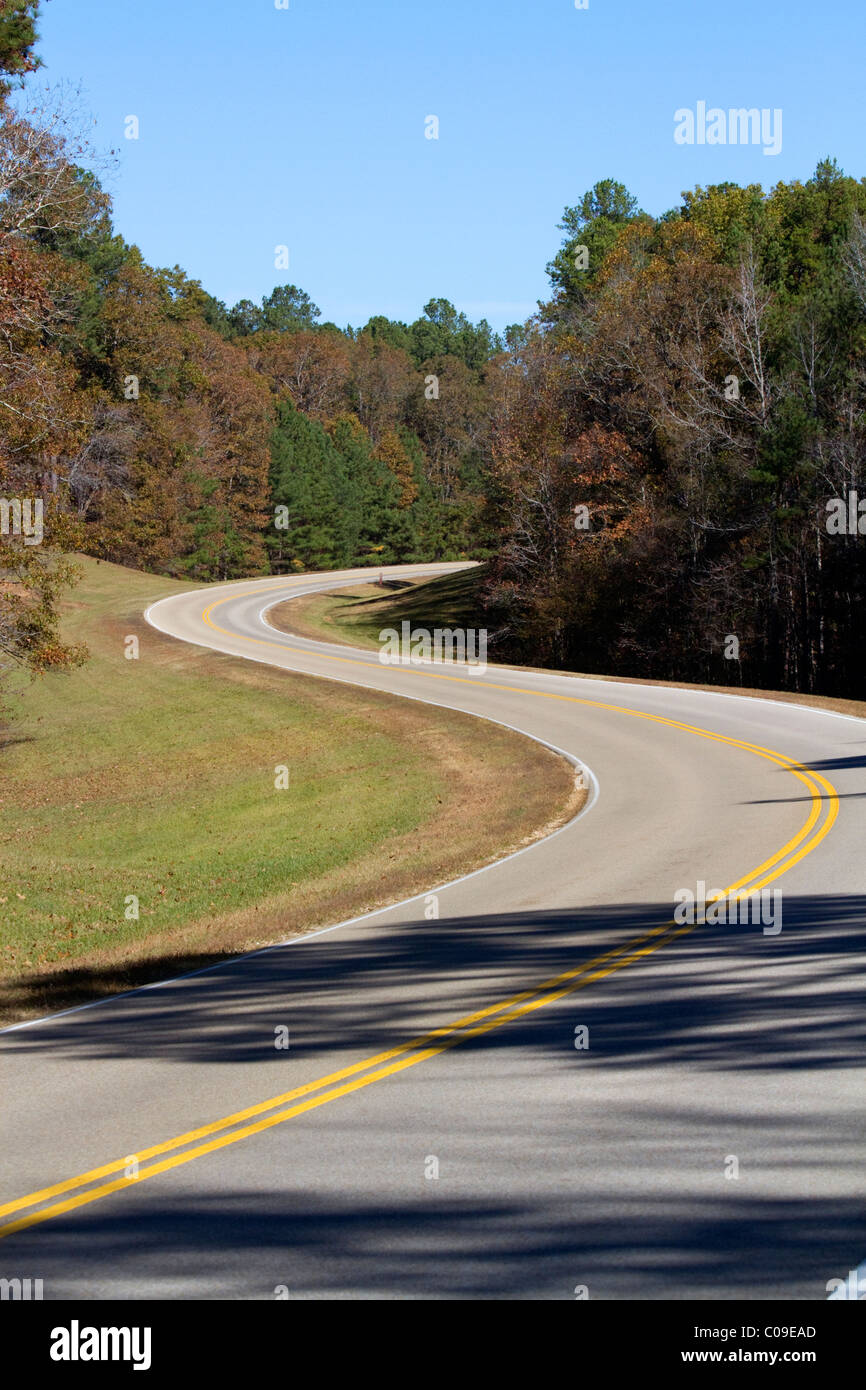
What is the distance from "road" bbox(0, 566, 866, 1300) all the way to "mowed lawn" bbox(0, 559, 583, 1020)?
284cm

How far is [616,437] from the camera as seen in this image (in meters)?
51.8

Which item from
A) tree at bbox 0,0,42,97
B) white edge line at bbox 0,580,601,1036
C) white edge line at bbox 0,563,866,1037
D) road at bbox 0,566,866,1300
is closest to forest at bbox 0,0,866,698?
tree at bbox 0,0,42,97

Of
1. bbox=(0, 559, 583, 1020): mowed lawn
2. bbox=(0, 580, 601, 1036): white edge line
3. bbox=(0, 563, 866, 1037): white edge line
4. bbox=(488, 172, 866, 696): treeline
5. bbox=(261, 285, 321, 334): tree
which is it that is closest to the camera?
bbox=(0, 580, 601, 1036): white edge line

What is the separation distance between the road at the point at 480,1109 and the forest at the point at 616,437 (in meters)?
Result: 18.3

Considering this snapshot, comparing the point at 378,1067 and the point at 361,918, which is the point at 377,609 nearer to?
the point at 361,918

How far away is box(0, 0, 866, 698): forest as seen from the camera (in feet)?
96.7

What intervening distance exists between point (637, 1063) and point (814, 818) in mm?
10738

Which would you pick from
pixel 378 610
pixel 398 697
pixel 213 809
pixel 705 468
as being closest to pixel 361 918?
pixel 213 809

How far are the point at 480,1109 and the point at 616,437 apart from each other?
46.8m

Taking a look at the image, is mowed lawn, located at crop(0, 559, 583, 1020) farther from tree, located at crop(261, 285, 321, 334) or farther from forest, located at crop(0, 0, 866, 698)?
tree, located at crop(261, 285, 321, 334)

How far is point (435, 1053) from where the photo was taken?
887 centimetres

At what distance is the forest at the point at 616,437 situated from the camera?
29484 millimetres

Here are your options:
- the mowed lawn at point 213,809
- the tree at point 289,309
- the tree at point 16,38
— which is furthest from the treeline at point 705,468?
the tree at point 289,309

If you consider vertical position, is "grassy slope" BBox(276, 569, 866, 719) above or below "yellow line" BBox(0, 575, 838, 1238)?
above
